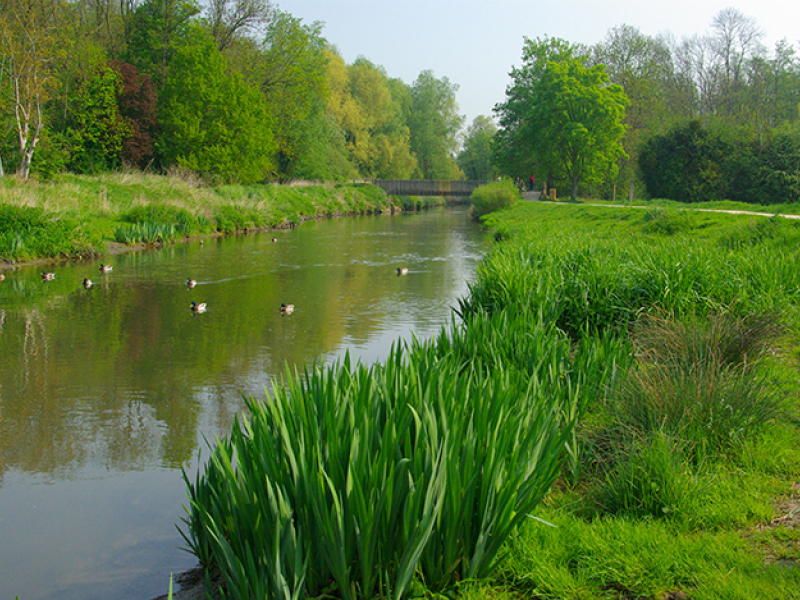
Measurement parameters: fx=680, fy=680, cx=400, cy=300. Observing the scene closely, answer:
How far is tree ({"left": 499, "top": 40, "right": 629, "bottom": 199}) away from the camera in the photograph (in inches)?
1590

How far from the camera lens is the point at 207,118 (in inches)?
1507

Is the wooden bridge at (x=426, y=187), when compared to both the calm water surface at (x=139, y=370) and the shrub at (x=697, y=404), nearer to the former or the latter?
the calm water surface at (x=139, y=370)

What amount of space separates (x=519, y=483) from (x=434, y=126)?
91502 mm

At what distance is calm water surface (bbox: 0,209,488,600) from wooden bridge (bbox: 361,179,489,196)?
155 feet

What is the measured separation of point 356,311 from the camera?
39.3ft

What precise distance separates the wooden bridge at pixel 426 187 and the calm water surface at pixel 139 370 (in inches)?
1863

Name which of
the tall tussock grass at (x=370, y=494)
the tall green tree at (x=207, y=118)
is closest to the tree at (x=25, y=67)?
the tall green tree at (x=207, y=118)

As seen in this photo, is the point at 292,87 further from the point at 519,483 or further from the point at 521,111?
the point at 519,483

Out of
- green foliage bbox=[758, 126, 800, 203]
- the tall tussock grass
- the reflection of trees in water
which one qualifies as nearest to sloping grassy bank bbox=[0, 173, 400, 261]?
the reflection of trees in water

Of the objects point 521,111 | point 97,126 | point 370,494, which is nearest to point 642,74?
point 521,111

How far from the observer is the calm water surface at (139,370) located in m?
4.33

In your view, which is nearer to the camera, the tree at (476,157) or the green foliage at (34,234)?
the green foliage at (34,234)

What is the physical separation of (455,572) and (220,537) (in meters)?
1.09

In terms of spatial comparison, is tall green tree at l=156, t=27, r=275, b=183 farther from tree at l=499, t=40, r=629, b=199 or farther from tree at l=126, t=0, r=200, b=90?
tree at l=499, t=40, r=629, b=199
